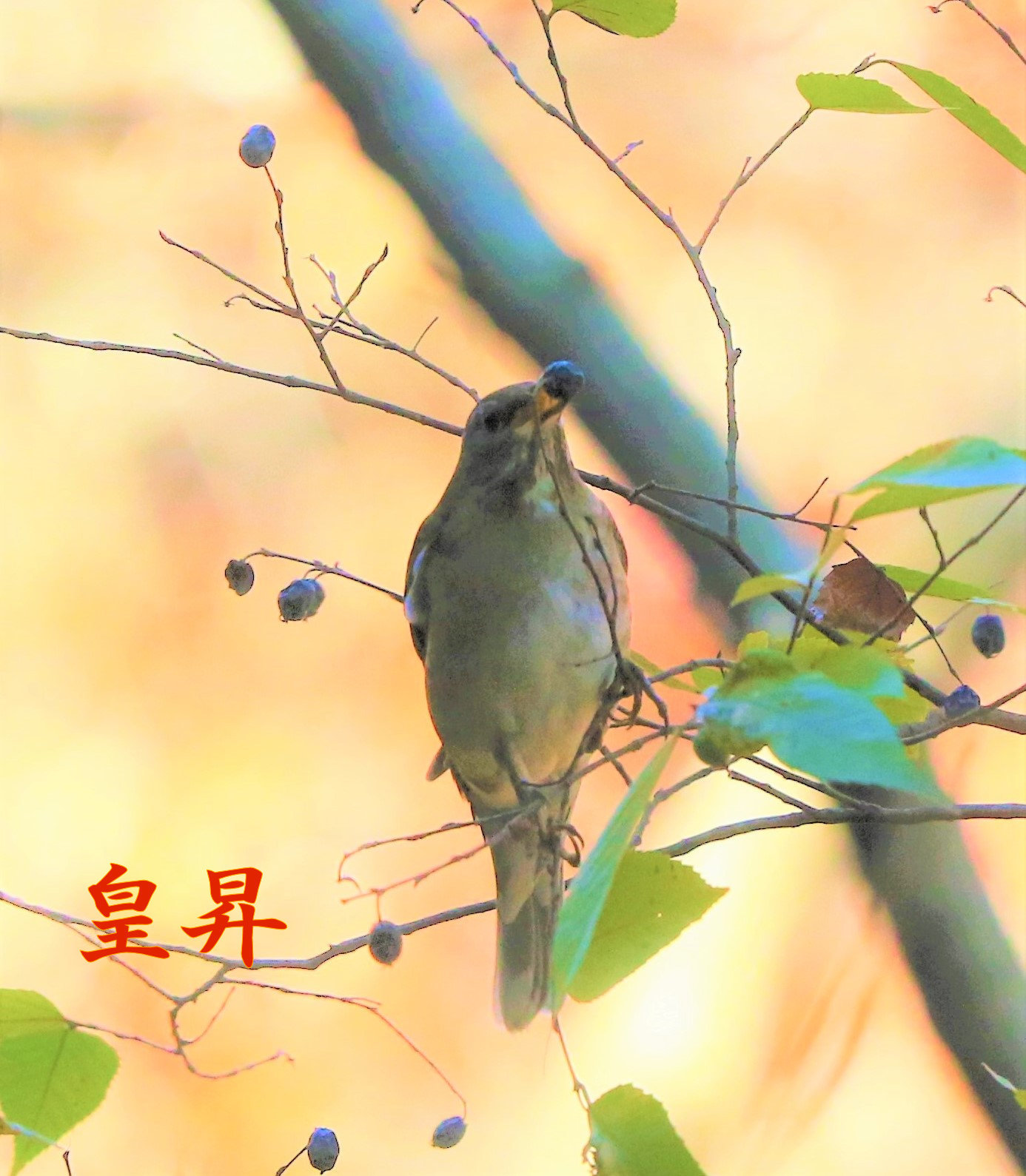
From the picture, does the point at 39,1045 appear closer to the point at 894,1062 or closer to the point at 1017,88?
the point at 894,1062

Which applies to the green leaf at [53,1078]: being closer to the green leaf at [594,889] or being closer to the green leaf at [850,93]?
the green leaf at [594,889]

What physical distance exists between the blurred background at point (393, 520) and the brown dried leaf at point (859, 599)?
0.67m

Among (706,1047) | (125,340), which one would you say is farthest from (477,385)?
(706,1047)

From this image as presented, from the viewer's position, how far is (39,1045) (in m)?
0.67

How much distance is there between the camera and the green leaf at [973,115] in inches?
22.1

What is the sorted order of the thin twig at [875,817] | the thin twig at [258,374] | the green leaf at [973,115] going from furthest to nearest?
the thin twig at [258,374] → the thin twig at [875,817] → the green leaf at [973,115]

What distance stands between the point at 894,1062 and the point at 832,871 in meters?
0.22

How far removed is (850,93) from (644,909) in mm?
427

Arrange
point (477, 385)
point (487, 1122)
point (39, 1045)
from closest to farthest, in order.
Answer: point (39, 1045) < point (487, 1122) < point (477, 385)

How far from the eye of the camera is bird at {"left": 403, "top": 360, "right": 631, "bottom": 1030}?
887 mm

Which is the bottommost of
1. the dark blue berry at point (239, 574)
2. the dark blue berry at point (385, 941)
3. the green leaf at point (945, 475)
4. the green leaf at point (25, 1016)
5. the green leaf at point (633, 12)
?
the green leaf at point (945, 475)

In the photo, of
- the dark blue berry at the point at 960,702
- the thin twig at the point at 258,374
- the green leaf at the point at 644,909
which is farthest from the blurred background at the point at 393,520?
the green leaf at the point at 644,909

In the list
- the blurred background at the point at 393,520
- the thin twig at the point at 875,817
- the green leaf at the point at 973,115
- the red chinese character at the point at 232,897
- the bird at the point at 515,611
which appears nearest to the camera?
the green leaf at the point at 973,115

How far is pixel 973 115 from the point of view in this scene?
57cm
